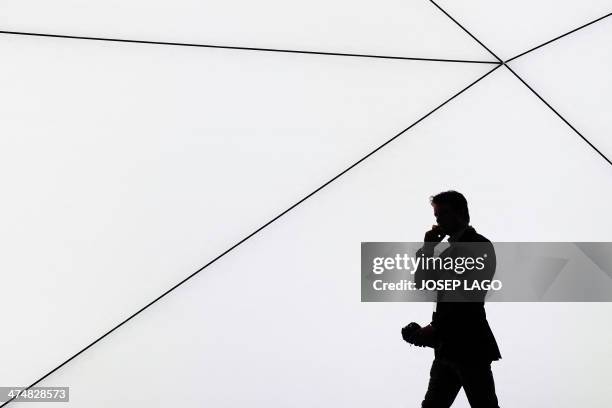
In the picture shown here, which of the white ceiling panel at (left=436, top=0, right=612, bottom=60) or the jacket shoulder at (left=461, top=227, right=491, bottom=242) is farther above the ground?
the white ceiling panel at (left=436, top=0, right=612, bottom=60)

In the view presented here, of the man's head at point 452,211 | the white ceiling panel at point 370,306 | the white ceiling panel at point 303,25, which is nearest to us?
the man's head at point 452,211

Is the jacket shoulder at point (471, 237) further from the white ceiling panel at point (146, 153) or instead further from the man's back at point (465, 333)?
the white ceiling panel at point (146, 153)

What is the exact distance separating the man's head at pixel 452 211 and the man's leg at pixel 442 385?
1.43 feet

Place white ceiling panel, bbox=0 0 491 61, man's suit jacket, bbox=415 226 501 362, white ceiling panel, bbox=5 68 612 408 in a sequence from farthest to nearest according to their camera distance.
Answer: white ceiling panel, bbox=0 0 491 61 → white ceiling panel, bbox=5 68 612 408 → man's suit jacket, bbox=415 226 501 362

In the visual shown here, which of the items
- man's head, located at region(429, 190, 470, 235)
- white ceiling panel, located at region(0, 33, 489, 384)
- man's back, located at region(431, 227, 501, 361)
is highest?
white ceiling panel, located at region(0, 33, 489, 384)

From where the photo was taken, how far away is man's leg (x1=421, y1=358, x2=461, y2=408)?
2062mm

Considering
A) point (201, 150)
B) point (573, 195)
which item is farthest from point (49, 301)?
point (573, 195)

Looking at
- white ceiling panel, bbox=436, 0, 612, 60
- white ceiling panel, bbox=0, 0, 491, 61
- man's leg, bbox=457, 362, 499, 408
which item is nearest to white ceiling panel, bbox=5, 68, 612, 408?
white ceiling panel, bbox=436, 0, 612, 60

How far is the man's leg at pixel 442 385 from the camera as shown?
6.77 ft

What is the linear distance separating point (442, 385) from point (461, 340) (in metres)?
0.18

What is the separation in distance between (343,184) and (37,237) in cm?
123

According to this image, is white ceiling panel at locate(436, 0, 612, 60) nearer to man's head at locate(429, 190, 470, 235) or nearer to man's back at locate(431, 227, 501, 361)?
man's head at locate(429, 190, 470, 235)

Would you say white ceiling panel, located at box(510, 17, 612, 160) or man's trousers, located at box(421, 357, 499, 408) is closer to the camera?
man's trousers, located at box(421, 357, 499, 408)

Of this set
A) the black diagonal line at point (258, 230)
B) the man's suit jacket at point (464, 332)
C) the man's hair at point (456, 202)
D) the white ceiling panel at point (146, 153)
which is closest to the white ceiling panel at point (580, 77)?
the black diagonal line at point (258, 230)
